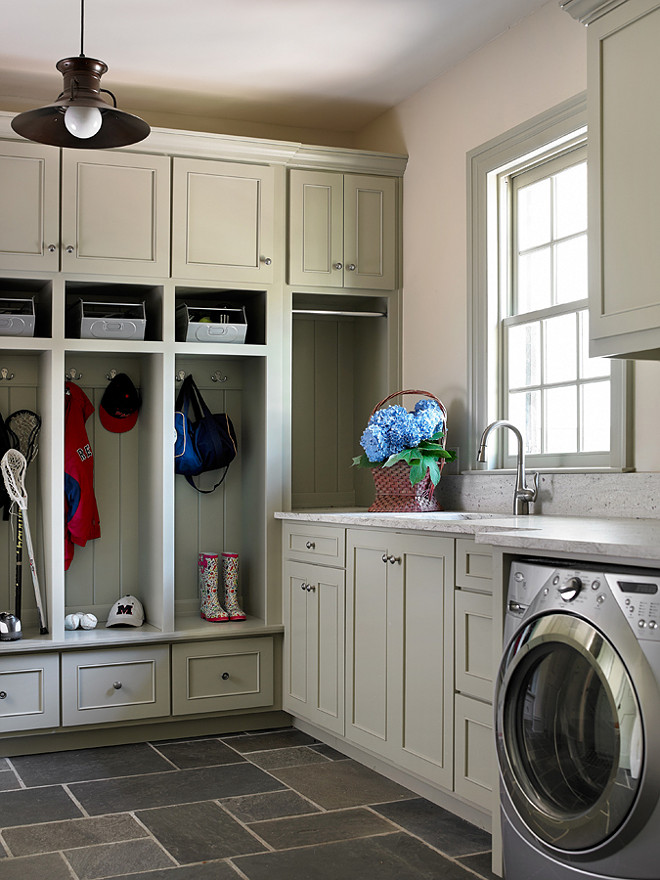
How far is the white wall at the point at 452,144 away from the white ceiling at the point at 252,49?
0.30ft

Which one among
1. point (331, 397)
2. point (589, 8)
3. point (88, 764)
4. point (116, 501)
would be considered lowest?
point (88, 764)

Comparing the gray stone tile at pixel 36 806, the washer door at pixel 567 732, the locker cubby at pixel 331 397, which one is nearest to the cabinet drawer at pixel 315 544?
the locker cubby at pixel 331 397

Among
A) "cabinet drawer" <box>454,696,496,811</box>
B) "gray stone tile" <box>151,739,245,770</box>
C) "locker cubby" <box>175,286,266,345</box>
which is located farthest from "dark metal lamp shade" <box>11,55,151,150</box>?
"gray stone tile" <box>151,739,245,770</box>

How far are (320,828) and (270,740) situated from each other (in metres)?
1.06

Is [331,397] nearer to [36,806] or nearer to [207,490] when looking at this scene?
[207,490]

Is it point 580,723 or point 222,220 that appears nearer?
point 580,723

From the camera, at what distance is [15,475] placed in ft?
13.0

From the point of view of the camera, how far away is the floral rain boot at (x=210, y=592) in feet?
13.7

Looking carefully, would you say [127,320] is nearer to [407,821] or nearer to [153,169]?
[153,169]

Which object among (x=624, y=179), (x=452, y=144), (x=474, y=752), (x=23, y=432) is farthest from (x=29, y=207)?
(x=474, y=752)

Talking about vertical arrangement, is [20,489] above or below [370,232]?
below

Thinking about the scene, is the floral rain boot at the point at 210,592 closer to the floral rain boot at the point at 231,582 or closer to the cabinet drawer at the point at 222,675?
the floral rain boot at the point at 231,582

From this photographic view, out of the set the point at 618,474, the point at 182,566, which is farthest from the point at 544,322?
the point at 182,566

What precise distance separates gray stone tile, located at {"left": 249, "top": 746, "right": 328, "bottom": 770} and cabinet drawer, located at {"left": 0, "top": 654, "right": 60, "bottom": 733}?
799 millimetres
